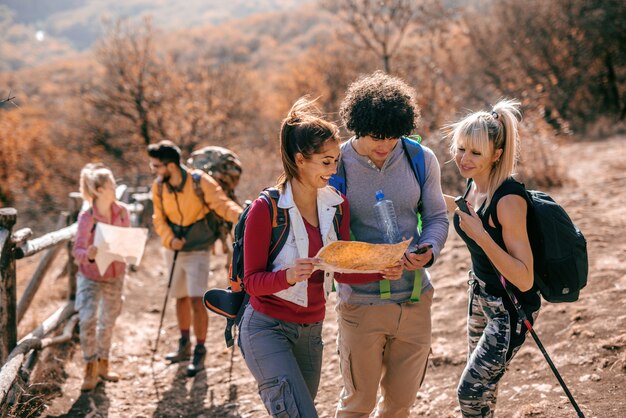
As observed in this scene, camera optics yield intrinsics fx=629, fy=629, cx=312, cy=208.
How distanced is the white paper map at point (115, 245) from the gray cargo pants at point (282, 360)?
252cm

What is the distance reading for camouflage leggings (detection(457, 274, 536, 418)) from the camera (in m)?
2.87

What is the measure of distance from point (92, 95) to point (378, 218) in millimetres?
16493

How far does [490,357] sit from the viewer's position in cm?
287

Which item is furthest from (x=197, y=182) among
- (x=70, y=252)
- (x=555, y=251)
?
(x=555, y=251)

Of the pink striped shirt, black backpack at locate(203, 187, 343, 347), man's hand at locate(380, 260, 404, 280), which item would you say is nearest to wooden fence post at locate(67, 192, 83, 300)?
the pink striped shirt

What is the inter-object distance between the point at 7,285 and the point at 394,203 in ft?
10.3

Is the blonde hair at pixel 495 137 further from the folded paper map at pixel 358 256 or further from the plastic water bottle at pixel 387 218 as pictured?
the folded paper map at pixel 358 256

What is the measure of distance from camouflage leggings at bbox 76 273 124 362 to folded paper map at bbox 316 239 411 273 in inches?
128

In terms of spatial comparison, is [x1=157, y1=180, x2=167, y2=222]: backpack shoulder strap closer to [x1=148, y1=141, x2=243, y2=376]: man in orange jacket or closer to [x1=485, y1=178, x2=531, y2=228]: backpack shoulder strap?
[x1=148, y1=141, x2=243, y2=376]: man in orange jacket

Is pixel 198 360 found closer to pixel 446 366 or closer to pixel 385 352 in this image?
pixel 446 366

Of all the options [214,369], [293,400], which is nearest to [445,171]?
[214,369]

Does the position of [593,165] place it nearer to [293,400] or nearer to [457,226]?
[457,226]

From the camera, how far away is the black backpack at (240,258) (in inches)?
109

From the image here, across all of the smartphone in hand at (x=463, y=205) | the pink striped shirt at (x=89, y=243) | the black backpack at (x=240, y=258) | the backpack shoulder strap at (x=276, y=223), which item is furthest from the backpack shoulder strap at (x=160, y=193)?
the smartphone in hand at (x=463, y=205)
